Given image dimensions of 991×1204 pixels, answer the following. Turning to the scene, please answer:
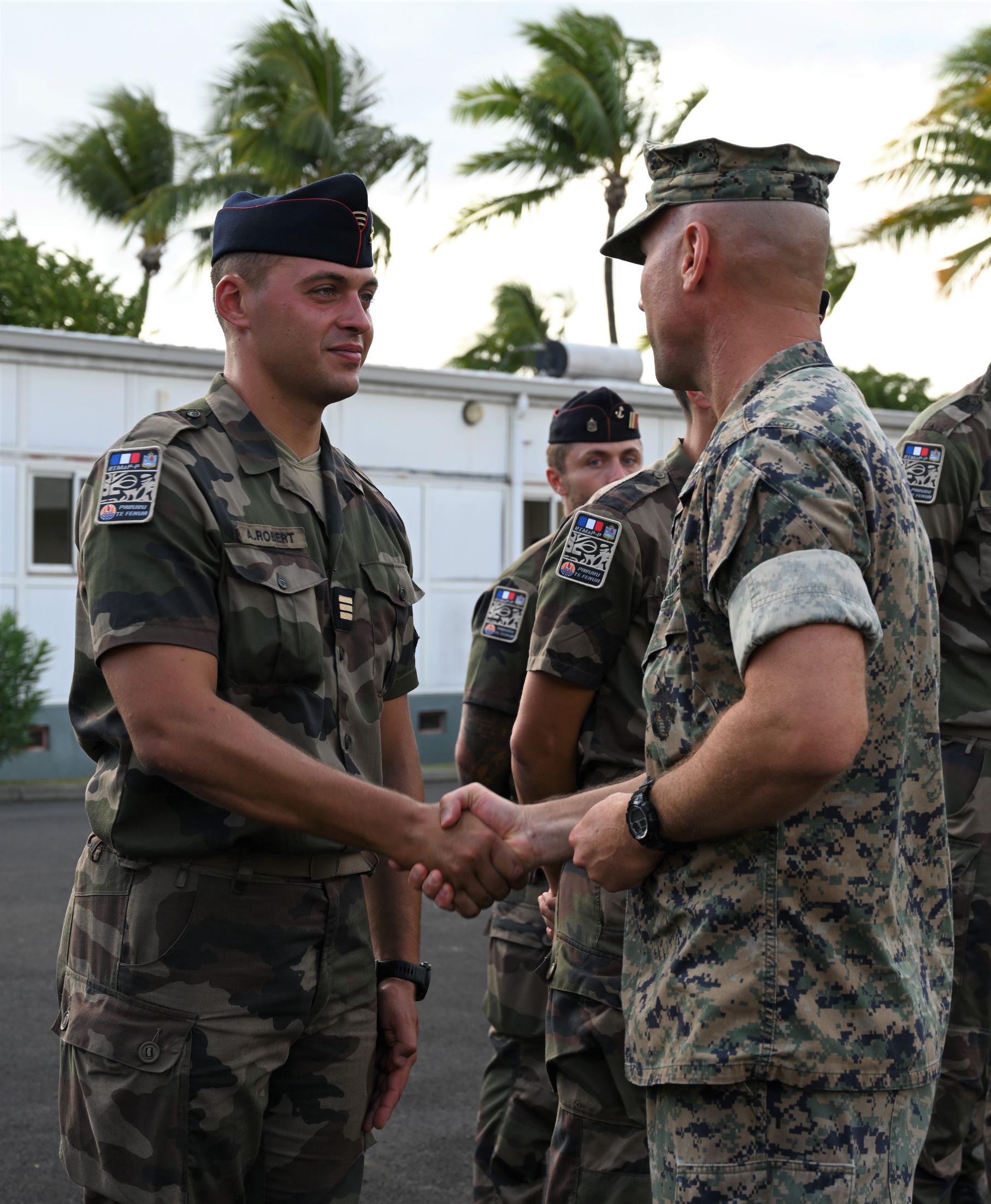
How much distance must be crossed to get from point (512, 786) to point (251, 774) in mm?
2091

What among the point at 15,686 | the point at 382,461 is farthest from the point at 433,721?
the point at 15,686

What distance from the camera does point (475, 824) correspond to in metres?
2.84

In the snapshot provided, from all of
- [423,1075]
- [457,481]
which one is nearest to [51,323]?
[457,481]

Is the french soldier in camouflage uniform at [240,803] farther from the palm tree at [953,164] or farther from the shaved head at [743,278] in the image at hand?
the palm tree at [953,164]

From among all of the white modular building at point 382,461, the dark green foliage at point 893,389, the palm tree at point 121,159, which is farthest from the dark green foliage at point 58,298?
the dark green foliage at point 893,389

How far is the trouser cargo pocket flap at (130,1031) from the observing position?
2.44 metres

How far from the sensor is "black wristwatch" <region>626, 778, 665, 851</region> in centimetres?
204

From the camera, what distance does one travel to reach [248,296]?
9.42 feet

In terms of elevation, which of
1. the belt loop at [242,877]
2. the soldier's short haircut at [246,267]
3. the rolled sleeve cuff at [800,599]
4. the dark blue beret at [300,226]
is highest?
the dark blue beret at [300,226]

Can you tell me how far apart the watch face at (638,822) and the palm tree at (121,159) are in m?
27.7

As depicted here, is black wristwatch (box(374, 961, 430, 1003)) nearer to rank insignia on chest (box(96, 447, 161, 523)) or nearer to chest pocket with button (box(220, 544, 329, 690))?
chest pocket with button (box(220, 544, 329, 690))

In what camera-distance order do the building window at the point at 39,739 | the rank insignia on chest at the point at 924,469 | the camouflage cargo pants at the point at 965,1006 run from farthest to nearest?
the building window at the point at 39,739
the rank insignia on chest at the point at 924,469
the camouflage cargo pants at the point at 965,1006

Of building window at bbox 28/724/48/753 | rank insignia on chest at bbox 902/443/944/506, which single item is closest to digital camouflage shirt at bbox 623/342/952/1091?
rank insignia on chest at bbox 902/443/944/506

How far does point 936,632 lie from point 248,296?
1.49m
